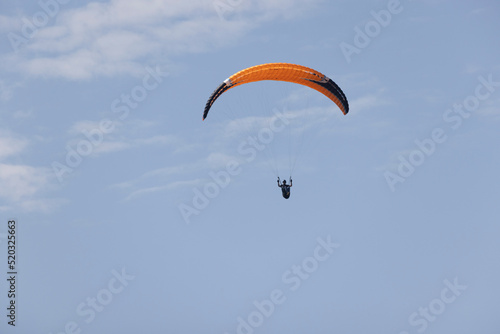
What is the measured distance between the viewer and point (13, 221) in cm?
6488

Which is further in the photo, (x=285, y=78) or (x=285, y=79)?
(x=285, y=79)

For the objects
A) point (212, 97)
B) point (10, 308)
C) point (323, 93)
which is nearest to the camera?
point (212, 97)

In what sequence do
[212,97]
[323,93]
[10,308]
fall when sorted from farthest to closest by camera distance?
[10,308] < [323,93] < [212,97]

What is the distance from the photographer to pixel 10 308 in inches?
2518

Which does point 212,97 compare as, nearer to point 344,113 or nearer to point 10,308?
point 344,113

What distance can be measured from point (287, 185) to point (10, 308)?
22164 millimetres

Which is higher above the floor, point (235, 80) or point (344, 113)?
point (235, 80)

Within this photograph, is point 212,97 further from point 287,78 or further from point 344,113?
point 344,113

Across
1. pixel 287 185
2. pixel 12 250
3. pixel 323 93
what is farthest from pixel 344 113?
pixel 12 250

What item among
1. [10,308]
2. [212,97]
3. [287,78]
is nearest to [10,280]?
[10,308]

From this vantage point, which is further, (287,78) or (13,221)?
(13,221)

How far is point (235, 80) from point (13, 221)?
67.8ft

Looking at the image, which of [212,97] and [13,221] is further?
[13,221]

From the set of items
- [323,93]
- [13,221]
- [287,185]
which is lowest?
[287,185]
